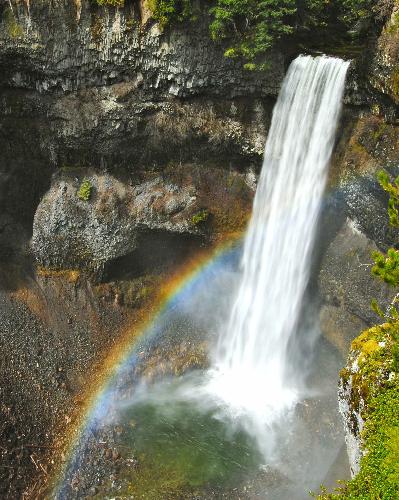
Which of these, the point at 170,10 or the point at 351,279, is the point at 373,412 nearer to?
the point at 351,279

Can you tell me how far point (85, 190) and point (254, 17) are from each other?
9459 millimetres

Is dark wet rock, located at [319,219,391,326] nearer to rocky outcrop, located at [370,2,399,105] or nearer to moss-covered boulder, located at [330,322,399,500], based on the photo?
rocky outcrop, located at [370,2,399,105]

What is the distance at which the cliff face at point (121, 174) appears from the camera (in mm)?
15961

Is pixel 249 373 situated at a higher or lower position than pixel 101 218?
lower

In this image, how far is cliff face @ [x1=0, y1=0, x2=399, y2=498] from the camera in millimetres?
15961

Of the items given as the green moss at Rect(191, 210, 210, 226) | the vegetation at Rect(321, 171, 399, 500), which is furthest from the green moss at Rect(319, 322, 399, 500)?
the green moss at Rect(191, 210, 210, 226)

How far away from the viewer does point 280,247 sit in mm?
18609

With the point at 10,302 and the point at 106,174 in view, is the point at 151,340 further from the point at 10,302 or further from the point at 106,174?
the point at 106,174

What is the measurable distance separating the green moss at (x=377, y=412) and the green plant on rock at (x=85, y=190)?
13.8 meters

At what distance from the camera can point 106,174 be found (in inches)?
794

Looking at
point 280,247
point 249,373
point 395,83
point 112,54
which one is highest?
point 395,83

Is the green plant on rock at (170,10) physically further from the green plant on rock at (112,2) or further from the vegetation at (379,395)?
the vegetation at (379,395)

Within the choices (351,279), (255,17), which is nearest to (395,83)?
(255,17)

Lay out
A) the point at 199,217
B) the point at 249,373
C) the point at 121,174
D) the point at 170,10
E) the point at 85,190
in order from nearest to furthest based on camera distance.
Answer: the point at 170,10
the point at 249,373
the point at 85,190
the point at 121,174
the point at 199,217
